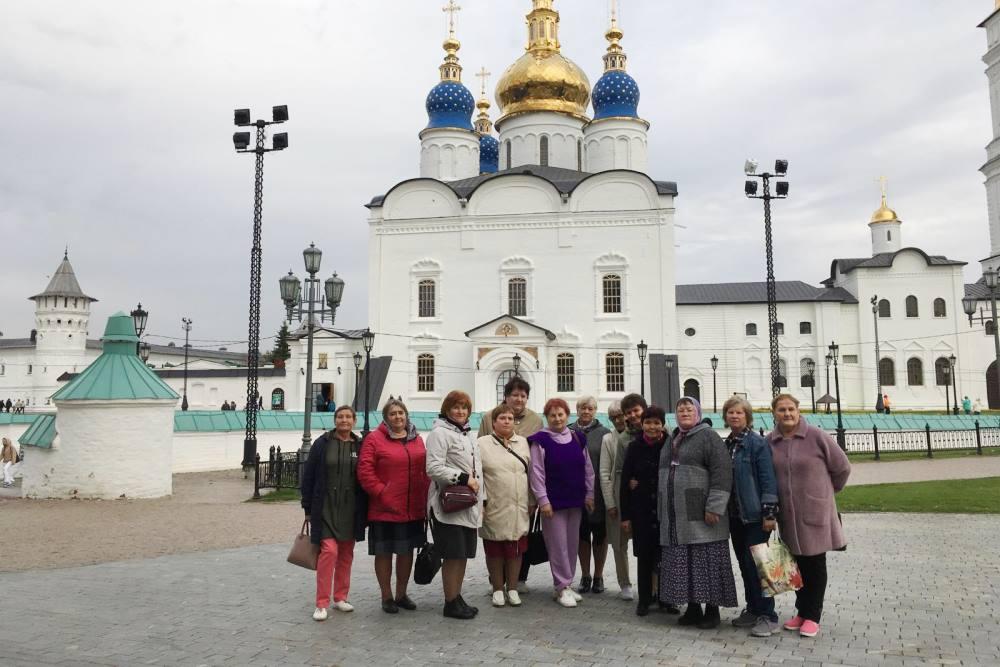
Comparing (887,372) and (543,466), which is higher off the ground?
(887,372)

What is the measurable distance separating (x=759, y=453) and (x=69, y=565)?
22.3 ft

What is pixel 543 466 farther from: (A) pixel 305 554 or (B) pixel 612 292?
(B) pixel 612 292

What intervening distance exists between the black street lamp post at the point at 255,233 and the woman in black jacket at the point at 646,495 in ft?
41.9

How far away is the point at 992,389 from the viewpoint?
37.5 metres

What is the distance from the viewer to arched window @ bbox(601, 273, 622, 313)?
31.5 metres

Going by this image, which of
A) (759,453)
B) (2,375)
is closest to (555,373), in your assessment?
(759,453)

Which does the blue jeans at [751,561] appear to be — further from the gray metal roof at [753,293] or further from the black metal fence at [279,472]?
the gray metal roof at [753,293]

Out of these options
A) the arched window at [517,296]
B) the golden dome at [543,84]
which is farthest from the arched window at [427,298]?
the golden dome at [543,84]

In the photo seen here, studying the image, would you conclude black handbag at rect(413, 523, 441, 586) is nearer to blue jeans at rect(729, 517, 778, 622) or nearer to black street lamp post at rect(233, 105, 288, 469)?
blue jeans at rect(729, 517, 778, 622)

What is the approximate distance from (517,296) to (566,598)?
2661 cm

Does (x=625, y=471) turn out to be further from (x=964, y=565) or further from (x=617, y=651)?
(x=964, y=565)

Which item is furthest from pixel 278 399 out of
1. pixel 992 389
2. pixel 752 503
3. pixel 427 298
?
pixel 992 389

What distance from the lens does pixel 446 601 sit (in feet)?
18.1

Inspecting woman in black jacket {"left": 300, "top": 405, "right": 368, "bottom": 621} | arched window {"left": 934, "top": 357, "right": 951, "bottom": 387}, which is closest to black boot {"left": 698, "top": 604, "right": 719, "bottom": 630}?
woman in black jacket {"left": 300, "top": 405, "right": 368, "bottom": 621}
